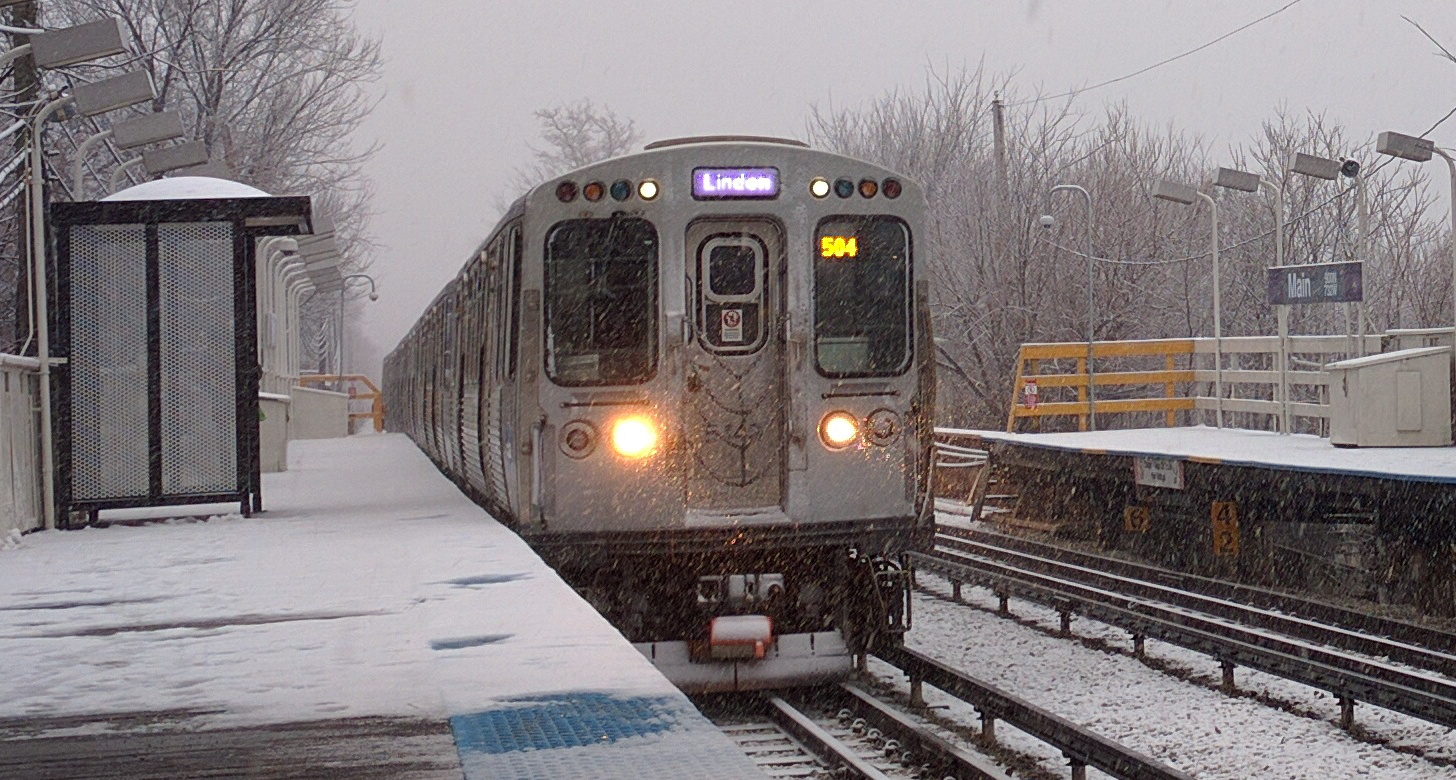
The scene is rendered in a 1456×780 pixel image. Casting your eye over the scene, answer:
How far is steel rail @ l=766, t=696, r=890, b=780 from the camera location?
283 inches

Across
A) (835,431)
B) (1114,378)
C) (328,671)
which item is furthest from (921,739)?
(1114,378)

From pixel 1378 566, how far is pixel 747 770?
892 cm

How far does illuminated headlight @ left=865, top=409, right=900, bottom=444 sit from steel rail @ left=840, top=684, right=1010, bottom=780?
1.39 m

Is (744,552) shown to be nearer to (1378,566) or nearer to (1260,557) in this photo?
(1378,566)

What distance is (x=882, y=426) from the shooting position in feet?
28.7

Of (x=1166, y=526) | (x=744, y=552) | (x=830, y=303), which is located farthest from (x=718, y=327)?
(x=1166, y=526)

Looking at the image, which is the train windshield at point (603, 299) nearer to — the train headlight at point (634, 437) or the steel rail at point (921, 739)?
the train headlight at point (634, 437)

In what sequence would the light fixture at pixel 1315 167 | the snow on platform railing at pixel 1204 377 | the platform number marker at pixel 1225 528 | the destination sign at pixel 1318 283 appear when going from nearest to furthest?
the platform number marker at pixel 1225 528
the destination sign at pixel 1318 283
the snow on platform railing at pixel 1204 377
the light fixture at pixel 1315 167

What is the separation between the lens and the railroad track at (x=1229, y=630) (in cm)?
796

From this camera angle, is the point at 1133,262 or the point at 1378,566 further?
the point at 1133,262

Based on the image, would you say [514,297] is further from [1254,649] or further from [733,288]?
[1254,649]

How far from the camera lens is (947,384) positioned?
3372cm

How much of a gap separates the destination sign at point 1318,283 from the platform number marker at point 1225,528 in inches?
97.6

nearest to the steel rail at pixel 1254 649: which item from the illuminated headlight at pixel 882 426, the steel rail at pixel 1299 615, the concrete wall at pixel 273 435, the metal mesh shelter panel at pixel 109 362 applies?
the steel rail at pixel 1299 615
